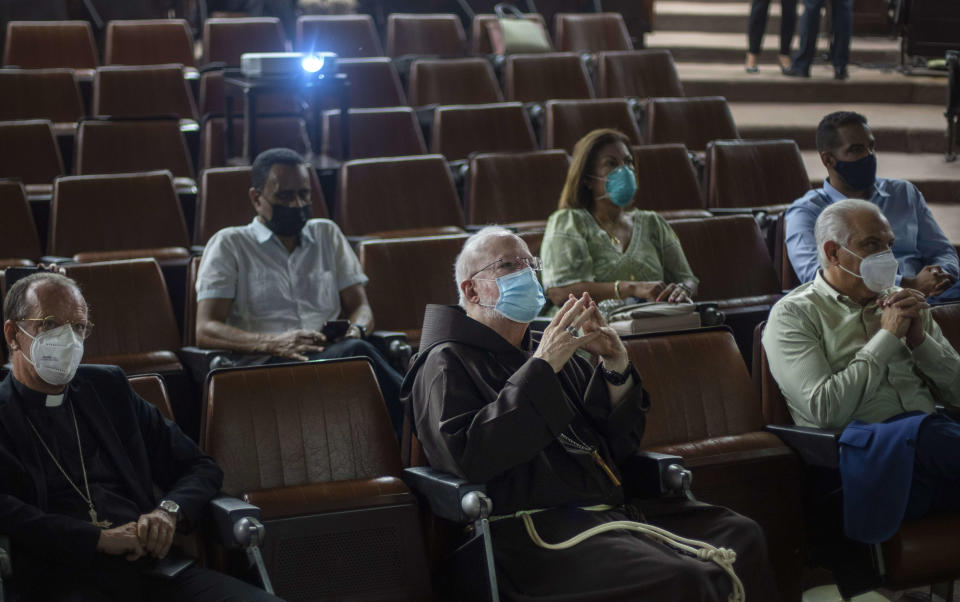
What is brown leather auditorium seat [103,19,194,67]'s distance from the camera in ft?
20.5

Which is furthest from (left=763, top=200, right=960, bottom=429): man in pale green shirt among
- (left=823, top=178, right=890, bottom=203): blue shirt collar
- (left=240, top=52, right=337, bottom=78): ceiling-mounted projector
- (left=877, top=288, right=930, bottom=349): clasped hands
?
(left=240, top=52, right=337, bottom=78): ceiling-mounted projector

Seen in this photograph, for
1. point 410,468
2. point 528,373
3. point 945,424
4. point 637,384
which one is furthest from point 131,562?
point 945,424

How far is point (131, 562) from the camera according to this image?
2115 millimetres

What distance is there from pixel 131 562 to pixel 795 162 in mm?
3526

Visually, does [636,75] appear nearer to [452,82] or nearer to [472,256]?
[452,82]

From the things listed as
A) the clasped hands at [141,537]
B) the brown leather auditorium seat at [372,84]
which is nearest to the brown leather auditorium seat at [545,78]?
the brown leather auditorium seat at [372,84]

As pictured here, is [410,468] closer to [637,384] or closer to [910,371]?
[637,384]

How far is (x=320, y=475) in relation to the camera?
2426 mm

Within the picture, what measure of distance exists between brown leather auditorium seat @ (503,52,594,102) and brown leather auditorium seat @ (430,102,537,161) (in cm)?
76

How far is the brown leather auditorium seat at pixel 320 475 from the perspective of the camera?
7.17 feet

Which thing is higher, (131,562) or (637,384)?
(637,384)

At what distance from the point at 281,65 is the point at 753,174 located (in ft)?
6.61

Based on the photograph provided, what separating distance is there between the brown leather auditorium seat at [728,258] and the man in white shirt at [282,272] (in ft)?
Answer: 3.66

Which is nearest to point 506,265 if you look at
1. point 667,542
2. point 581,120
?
point 667,542
